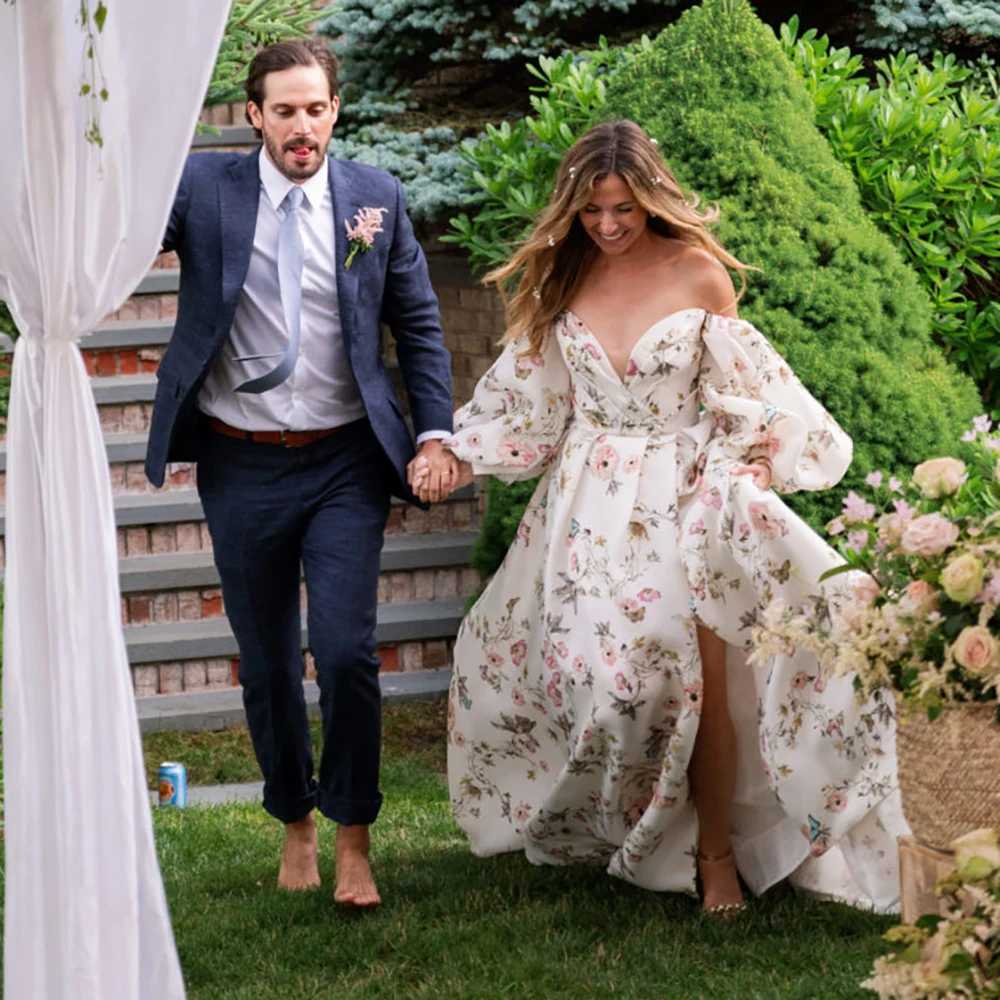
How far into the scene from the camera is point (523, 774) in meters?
4.74

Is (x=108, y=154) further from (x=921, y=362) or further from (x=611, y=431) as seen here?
(x=921, y=362)

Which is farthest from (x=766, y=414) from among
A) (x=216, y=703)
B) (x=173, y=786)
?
(x=216, y=703)

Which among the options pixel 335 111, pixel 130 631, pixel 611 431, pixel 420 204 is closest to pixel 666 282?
pixel 611 431

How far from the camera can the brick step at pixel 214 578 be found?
7074 mm

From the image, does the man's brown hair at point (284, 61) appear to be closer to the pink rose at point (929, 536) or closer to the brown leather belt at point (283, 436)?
the brown leather belt at point (283, 436)

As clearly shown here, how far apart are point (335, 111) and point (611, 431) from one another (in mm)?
1074

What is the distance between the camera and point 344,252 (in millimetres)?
4324

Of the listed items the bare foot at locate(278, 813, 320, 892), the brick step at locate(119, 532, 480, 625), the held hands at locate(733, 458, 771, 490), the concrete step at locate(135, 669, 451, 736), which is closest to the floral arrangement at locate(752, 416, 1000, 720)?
the held hands at locate(733, 458, 771, 490)

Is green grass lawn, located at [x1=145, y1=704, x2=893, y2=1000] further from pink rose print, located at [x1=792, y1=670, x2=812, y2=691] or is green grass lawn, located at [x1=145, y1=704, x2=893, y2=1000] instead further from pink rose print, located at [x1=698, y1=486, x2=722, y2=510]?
pink rose print, located at [x1=698, y1=486, x2=722, y2=510]

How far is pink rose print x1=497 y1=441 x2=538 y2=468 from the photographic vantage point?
15.0 feet

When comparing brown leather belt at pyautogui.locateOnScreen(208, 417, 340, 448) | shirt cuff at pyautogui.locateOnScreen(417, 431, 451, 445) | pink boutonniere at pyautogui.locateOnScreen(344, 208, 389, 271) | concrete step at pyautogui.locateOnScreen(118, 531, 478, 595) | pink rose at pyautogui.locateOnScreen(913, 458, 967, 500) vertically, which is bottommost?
concrete step at pyautogui.locateOnScreen(118, 531, 478, 595)

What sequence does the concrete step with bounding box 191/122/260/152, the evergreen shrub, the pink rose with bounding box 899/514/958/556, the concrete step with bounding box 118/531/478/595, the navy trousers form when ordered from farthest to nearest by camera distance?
the concrete step with bounding box 191/122/260/152
the concrete step with bounding box 118/531/478/595
the evergreen shrub
the navy trousers
the pink rose with bounding box 899/514/958/556

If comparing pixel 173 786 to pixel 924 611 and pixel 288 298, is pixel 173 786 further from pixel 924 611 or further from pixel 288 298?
pixel 924 611

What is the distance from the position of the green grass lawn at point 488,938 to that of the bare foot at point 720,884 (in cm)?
5
